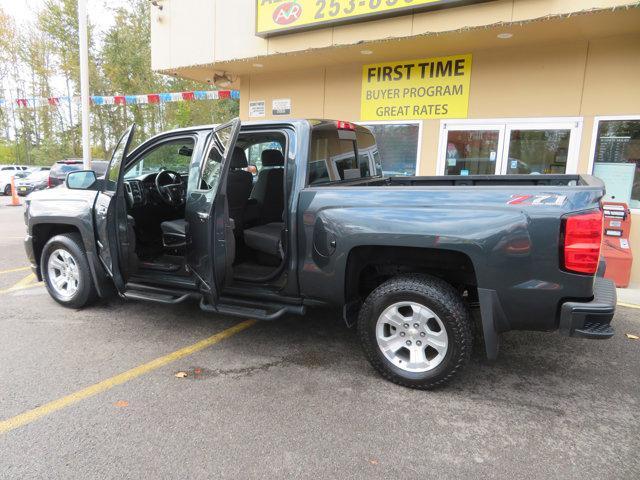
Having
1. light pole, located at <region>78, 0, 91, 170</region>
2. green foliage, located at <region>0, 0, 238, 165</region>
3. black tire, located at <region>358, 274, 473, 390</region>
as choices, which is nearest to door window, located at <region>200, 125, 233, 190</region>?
black tire, located at <region>358, 274, 473, 390</region>

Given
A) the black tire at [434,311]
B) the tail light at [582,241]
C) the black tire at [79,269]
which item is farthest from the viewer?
the black tire at [79,269]

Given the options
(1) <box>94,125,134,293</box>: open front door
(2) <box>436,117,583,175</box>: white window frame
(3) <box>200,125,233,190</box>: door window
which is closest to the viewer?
(3) <box>200,125,233,190</box>: door window

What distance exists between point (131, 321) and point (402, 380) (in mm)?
2797

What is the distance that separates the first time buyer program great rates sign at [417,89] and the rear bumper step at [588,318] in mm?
5680

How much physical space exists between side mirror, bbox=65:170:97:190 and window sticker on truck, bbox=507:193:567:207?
3.79m

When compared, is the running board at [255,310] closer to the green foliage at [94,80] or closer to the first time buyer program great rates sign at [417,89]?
the first time buyer program great rates sign at [417,89]

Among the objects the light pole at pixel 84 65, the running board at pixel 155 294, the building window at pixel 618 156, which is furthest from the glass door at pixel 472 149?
the light pole at pixel 84 65

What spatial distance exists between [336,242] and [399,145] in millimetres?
5705

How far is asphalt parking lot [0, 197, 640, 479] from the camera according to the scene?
2.50 m

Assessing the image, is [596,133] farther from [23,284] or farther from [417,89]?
[23,284]

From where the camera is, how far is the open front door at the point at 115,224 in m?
4.07

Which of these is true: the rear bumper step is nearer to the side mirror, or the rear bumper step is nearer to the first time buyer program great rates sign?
the side mirror

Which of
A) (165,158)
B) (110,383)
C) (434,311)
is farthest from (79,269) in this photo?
(434,311)

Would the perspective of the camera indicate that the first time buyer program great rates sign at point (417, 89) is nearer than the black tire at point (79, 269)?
No
